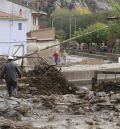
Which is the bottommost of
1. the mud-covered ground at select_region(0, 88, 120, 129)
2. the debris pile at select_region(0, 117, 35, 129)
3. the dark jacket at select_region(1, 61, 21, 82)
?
the mud-covered ground at select_region(0, 88, 120, 129)

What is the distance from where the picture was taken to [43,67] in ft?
83.5

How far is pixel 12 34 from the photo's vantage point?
54062mm

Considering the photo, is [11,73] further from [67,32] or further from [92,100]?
[67,32]

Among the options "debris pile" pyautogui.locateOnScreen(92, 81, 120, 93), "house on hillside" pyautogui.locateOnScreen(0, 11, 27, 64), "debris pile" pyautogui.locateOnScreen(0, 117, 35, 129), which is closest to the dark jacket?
"debris pile" pyautogui.locateOnScreen(0, 117, 35, 129)

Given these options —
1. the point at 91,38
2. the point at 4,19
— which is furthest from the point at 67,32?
the point at 4,19

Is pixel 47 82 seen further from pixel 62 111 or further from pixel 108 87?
pixel 62 111

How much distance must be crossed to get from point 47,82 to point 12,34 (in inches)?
1198

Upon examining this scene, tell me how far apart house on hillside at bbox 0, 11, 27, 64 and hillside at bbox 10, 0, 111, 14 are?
72.5 m

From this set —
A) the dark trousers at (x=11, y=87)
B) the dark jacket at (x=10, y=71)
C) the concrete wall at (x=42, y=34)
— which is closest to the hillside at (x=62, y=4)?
the concrete wall at (x=42, y=34)

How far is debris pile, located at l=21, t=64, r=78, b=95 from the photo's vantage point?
23.6 meters

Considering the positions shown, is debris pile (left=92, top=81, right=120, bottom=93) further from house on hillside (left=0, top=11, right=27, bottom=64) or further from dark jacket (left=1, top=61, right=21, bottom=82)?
house on hillside (left=0, top=11, right=27, bottom=64)

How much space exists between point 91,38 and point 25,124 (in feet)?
246

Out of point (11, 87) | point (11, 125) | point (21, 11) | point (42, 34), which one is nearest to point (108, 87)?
point (11, 87)

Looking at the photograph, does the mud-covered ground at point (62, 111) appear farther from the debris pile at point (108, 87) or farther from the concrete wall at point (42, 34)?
the concrete wall at point (42, 34)
